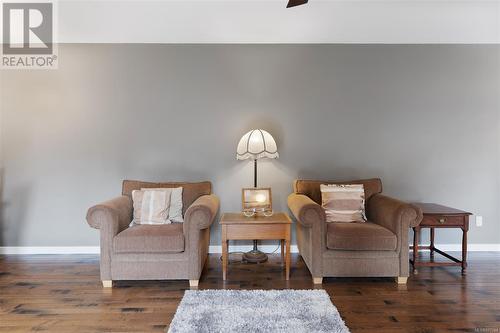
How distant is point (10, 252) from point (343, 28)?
463cm

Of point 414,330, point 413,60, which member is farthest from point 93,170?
point 413,60

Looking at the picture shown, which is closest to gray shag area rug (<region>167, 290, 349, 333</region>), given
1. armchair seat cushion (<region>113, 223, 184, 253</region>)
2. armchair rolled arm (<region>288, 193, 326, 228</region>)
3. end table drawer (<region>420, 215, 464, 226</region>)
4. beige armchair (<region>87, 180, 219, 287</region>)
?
beige armchair (<region>87, 180, 219, 287</region>)

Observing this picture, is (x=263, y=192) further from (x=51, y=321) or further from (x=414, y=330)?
(x=51, y=321)

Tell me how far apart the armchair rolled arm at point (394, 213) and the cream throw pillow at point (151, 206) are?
2.06 metres

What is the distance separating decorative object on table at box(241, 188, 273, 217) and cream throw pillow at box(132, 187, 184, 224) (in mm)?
661

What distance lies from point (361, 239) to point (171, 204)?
182 centimetres

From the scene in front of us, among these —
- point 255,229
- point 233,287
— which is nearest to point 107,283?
point 233,287

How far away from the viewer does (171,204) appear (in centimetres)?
305

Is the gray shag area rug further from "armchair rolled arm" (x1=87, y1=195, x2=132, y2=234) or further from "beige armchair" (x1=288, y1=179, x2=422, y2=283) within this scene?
"armchair rolled arm" (x1=87, y1=195, x2=132, y2=234)

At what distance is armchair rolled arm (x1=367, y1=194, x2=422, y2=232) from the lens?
2.59m

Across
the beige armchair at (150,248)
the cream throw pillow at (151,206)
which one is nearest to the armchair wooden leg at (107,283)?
the beige armchair at (150,248)

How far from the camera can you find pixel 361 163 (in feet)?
11.8

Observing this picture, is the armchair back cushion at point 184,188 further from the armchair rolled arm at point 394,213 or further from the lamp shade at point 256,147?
the armchair rolled arm at point 394,213

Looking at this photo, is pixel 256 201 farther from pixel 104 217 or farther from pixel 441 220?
pixel 441 220
